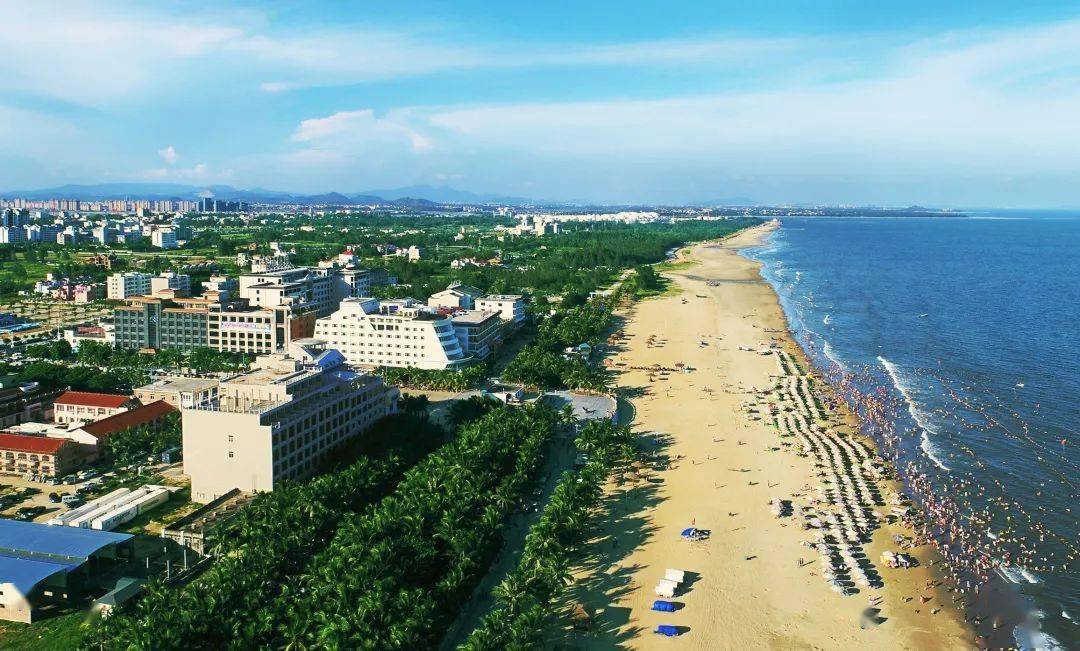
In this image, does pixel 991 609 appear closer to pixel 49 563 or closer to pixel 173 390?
pixel 49 563

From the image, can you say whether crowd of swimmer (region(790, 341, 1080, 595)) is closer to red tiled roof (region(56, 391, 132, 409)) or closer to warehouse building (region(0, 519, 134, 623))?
warehouse building (region(0, 519, 134, 623))

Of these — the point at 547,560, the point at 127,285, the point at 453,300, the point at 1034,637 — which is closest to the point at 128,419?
the point at 547,560

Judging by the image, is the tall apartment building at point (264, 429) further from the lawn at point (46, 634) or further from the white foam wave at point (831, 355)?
the white foam wave at point (831, 355)

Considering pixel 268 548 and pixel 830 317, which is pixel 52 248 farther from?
pixel 268 548

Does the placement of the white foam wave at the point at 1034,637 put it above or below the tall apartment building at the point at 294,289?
below

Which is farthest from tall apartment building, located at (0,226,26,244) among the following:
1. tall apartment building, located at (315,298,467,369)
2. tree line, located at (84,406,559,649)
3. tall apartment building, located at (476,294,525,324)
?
tree line, located at (84,406,559,649)

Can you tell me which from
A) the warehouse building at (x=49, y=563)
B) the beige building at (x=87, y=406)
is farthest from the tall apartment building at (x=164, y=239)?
the warehouse building at (x=49, y=563)

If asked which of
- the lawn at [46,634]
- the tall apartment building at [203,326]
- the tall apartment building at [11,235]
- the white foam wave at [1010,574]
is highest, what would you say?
the tall apartment building at [11,235]
